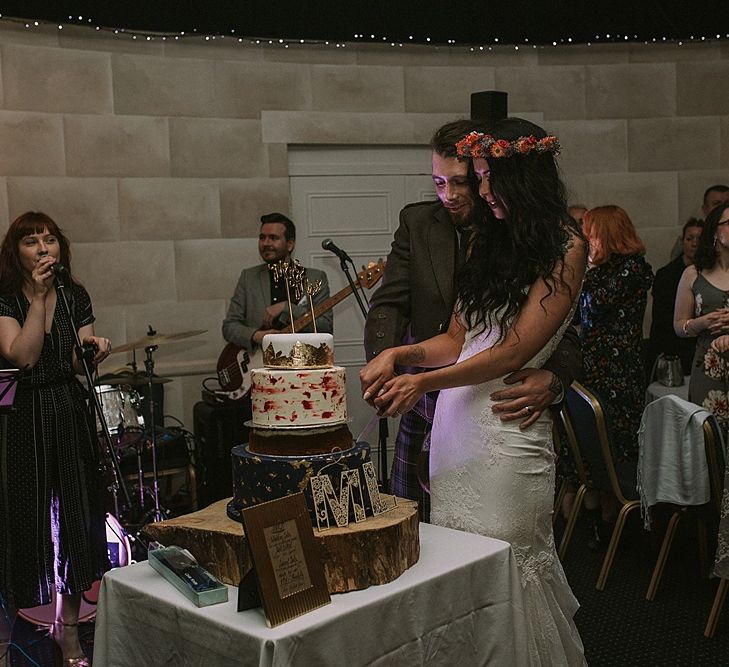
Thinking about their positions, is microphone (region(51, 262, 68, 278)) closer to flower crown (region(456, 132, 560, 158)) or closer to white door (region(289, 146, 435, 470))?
flower crown (region(456, 132, 560, 158))

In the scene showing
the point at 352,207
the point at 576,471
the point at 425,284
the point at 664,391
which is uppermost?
the point at 352,207

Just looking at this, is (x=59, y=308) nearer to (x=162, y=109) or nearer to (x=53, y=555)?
→ (x=53, y=555)

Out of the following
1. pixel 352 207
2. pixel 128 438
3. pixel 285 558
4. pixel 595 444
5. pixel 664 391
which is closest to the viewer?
pixel 285 558

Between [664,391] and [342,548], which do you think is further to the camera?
[664,391]

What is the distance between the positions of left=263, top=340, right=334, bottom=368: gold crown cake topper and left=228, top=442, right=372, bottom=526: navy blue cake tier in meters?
0.19

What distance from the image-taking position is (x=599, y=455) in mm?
4281

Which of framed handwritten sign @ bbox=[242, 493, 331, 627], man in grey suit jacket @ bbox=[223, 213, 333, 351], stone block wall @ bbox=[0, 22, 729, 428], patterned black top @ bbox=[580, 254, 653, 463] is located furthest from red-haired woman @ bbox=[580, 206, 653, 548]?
framed handwritten sign @ bbox=[242, 493, 331, 627]

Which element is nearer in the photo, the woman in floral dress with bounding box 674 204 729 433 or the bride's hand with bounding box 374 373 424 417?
the bride's hand with bounding box 374 373 424 417

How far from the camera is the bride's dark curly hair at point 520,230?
2275 millimetres

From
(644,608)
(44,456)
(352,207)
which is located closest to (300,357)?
(44,456)

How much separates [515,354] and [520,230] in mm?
297

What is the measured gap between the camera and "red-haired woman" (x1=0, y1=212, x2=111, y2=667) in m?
3.60

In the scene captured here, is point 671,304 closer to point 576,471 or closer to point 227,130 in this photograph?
point 576,471

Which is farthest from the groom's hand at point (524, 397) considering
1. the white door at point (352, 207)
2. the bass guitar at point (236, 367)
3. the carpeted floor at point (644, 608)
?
the white door at point (352, 207)
